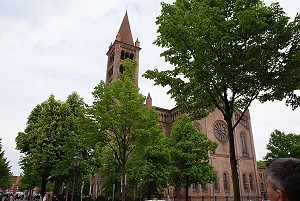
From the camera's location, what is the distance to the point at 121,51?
5112cm

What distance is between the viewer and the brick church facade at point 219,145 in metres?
39.5

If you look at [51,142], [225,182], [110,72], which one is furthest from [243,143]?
[51,142]

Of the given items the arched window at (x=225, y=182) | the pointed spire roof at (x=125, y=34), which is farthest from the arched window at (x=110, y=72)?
the arched window at (x=225, y=182)

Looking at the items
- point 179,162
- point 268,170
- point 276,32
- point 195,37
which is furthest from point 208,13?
point 179,162

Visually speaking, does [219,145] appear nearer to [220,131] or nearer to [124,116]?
[220,131]

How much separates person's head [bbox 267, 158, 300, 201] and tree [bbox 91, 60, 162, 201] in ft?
49.3

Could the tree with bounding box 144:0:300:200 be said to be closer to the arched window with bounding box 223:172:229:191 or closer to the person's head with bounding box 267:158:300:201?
the person's head with bounding box 267:158:300:201

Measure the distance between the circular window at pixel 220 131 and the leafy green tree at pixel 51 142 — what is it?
80.9 ft

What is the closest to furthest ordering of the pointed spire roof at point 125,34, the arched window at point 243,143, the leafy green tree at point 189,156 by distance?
the leafy green tree at point 189,156, the arched window at point 243,143, the pointed spire roof at point 125,34

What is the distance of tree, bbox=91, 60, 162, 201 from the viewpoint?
1673 centimetres

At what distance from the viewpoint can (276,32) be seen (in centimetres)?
944

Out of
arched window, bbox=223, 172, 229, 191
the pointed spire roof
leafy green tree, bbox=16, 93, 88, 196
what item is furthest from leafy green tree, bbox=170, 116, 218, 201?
the pointed spire roof

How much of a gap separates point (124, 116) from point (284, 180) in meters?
15.3

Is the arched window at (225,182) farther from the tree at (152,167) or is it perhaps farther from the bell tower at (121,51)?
the bell tower at (121,51)
